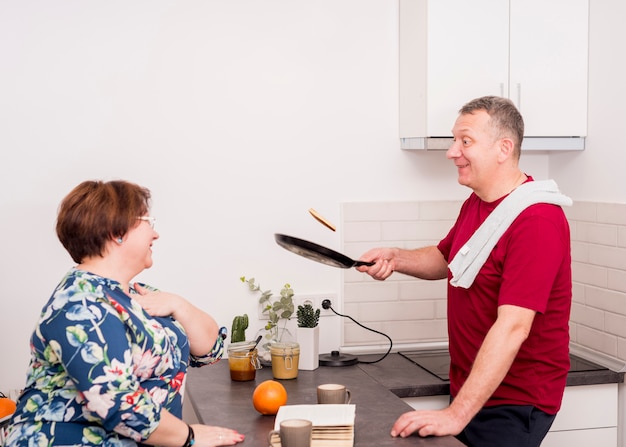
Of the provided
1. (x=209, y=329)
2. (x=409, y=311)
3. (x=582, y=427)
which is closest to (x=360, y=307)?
(x=409, y=311)

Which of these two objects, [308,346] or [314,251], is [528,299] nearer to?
[314,251]

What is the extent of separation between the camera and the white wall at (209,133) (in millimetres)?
2787

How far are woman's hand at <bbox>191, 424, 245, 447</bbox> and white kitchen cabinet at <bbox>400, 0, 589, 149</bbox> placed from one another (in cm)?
135

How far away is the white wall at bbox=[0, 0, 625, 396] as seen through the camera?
279 centimetres

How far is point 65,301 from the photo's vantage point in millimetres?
1708

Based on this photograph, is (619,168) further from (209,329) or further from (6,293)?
(6,293)

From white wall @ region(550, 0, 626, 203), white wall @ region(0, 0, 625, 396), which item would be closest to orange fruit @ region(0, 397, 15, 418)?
white wall @ region(0, 0, 625, 396)

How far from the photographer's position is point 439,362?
2992mm

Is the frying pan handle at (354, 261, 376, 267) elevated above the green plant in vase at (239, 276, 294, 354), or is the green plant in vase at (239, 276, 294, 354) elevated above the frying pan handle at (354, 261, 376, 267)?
the frying pan handle at (354, 261, 376, 267)

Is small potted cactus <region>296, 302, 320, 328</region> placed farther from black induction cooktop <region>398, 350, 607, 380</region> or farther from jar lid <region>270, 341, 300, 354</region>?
black induction cooktop <region>398, 350, 607, 380</region>

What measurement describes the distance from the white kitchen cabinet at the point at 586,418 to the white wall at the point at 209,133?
75 centimetres

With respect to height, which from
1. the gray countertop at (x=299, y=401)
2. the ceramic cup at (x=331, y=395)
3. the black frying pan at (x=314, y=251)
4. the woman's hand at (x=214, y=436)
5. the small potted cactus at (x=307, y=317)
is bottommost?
the gray countertop at (x=299, y=401)

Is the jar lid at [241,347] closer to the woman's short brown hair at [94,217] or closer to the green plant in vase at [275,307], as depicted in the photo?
the green plant in vase at [275,307]

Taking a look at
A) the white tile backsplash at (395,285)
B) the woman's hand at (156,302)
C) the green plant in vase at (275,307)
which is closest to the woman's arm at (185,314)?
the woman's hand at (156,302)
